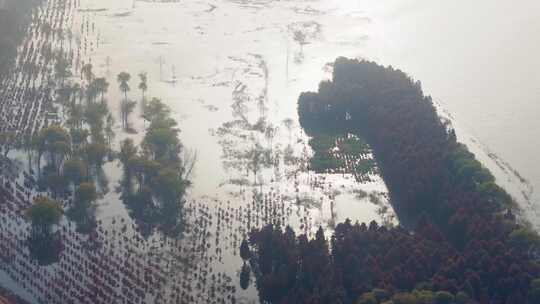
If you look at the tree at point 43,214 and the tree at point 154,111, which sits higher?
the tree at point 154,111

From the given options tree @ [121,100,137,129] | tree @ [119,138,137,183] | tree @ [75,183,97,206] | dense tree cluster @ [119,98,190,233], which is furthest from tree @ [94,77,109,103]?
tree @ [75,183,97,206]

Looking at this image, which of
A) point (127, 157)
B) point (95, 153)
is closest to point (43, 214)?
point (95, 153)

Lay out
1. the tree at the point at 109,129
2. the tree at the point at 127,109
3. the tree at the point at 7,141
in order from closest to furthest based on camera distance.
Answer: the tree at the point at 7,141 → the tree at the point at 109,129 → the tree at the point at 127,109

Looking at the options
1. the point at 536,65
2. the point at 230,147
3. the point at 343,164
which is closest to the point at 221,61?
the point at 230,147

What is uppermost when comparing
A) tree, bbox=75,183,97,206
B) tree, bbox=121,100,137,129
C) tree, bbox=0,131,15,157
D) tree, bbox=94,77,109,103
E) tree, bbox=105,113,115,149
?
tree, bbox=94,77,109,103

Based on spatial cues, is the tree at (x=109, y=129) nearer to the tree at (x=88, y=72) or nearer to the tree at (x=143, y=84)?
the tree at (x=143, y=84)

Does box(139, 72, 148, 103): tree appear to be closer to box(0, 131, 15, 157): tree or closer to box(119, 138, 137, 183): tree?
box(119, 138, 137, 183): tree

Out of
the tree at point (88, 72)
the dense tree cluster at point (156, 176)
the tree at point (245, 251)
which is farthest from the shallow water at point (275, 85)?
the tree at point (88, 72)
